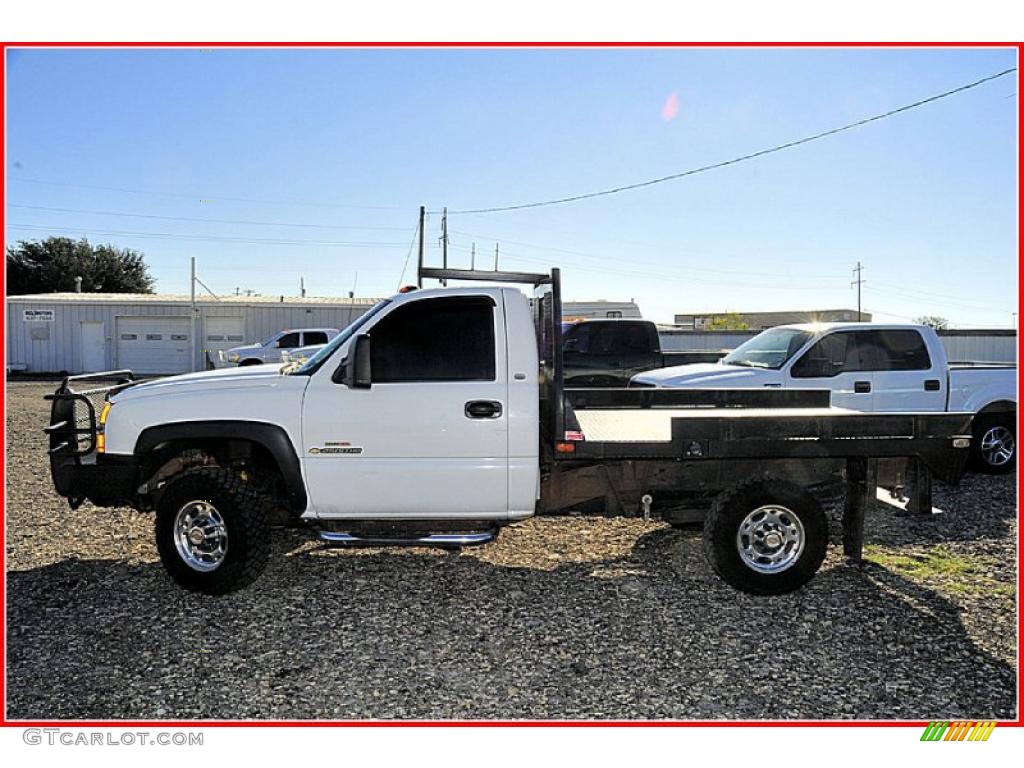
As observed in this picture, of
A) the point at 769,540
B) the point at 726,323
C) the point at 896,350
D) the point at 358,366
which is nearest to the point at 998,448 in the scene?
the point at 896,350

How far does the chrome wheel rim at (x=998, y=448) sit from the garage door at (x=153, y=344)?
3098 cm

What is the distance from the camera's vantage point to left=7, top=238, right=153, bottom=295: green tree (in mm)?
57375

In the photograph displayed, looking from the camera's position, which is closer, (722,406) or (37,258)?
(722,406)

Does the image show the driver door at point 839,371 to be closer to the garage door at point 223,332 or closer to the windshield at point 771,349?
the windshield at point 771,349

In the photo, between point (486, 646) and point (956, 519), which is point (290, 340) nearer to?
point (956, 519)

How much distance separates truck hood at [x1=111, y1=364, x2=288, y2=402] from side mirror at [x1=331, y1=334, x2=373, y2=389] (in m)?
0.55

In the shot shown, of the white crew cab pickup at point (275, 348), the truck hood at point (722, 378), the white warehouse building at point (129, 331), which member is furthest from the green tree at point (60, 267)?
the truck hood at point (722, 378)

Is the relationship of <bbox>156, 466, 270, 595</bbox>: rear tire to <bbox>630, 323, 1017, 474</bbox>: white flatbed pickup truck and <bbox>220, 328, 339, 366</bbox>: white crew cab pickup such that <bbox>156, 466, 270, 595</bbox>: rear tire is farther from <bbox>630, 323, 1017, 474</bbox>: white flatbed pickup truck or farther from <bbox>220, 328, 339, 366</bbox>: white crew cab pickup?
<bbox>220, 328, 339, 366</bbox>: white crew cab pickup

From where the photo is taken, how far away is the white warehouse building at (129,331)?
33250 mm

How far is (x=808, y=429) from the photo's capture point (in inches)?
213

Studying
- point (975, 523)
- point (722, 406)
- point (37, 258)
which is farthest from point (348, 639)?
point (37, 258)

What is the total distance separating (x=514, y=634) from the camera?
4910mm

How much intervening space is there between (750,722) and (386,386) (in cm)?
293

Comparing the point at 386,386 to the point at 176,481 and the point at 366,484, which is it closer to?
the point at 366,484
